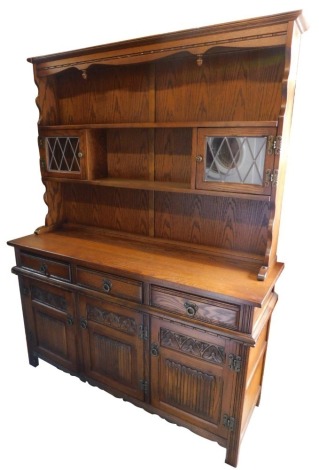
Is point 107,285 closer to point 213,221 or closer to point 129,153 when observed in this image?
point 213,221

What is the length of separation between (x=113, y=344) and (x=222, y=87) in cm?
150

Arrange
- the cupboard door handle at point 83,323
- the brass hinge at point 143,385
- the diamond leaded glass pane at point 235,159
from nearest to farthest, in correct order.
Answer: the diamond leaded glass pane at point 235,159
the brass hinge at point 143,385
the cupboard door handle at point 83,323

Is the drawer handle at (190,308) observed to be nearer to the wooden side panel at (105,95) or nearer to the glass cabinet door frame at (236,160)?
the glass cabinet door frame at (236,160)

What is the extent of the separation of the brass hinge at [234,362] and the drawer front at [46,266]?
0.98m

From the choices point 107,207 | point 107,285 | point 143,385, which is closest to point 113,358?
point 143,385

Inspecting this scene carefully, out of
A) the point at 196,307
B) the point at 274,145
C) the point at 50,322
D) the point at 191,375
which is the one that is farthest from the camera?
the point at 50,322

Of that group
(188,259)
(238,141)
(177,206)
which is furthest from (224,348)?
(238,141)

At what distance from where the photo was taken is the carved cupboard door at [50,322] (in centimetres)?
192

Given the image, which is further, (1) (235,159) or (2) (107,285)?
(2) (107,285)

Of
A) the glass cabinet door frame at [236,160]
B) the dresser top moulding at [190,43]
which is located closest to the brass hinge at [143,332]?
the glass cabinet door frame at [236,160]

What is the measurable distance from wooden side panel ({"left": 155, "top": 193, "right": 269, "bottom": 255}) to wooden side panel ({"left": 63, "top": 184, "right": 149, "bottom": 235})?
0.41ft

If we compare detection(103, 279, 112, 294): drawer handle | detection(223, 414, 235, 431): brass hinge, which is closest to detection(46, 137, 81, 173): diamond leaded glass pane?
detection(103, 279, 112, 294): drawer handle

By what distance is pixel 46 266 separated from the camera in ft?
6.19

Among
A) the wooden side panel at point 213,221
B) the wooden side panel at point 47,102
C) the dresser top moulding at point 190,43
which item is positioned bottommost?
the wooden side panel at point 213,221
